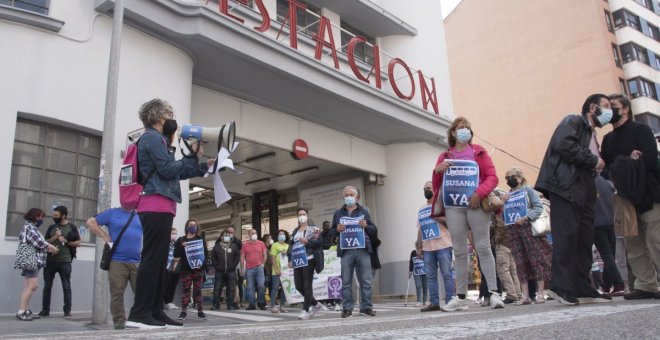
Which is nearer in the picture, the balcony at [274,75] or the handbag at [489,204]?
the handbag at [489,204]

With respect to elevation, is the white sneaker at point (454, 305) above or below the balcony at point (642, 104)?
below

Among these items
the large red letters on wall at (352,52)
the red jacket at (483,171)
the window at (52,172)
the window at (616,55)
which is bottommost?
the red jacket at (483,171)

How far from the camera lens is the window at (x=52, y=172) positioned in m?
9.24

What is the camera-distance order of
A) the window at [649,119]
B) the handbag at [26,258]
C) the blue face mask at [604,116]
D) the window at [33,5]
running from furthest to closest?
the window at [649,119]
the window at [33,5]
the handbag at [26,258]
the blue face mask at [604,116]

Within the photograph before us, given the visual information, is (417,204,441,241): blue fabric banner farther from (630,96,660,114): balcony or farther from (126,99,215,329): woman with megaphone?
(630,96,660,114): balcony

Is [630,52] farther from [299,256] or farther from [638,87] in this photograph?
[299,256]

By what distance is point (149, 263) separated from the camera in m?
4.22

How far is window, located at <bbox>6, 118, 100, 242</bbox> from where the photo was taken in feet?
30.3

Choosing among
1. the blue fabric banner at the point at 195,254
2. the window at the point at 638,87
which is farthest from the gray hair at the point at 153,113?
the window at the point at 638,87

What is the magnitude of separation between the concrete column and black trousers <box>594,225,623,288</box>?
994 cm

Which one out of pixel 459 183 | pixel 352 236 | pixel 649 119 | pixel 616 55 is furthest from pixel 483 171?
pixel 649 119

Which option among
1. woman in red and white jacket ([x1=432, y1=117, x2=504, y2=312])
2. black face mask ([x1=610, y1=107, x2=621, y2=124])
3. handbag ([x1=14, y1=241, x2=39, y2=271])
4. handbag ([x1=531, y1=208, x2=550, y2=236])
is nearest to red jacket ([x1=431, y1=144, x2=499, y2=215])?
woman in red and white jacket ([x1=432, y1=117, x2=504, y2=312])

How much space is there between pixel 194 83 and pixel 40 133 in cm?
419

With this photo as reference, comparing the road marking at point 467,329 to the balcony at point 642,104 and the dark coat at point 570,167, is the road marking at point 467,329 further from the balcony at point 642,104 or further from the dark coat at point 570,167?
the balcony at point 642,104
